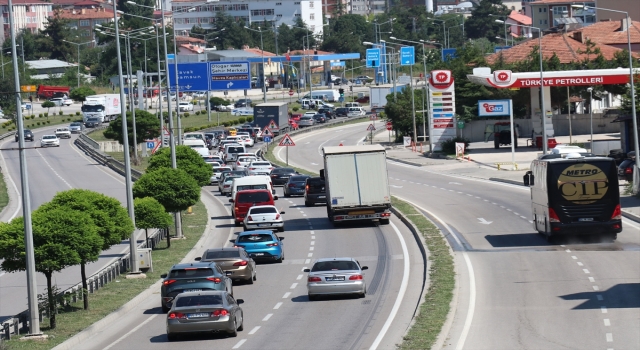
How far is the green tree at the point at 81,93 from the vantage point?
154625mm

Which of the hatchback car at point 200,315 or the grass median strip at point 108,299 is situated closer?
the hatchback car at point 200,315

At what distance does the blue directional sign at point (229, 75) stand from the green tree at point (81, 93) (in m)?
65.9

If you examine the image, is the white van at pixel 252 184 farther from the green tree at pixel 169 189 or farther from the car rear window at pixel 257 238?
the car rear window at pixel 257 238

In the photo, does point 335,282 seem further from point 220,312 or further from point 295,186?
point 295,186

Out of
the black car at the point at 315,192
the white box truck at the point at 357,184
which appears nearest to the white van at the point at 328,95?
the black car at the point at 315,192

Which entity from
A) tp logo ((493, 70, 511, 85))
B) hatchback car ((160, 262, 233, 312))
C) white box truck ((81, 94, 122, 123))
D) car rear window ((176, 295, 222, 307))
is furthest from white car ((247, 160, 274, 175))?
white box truck ((81, 94, 122, 123))

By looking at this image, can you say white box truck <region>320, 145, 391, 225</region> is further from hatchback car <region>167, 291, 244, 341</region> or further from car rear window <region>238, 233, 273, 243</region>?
hatchback car <region>167, 291, 244, 341</region>

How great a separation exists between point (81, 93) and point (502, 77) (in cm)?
8994

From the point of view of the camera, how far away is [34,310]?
23156mm

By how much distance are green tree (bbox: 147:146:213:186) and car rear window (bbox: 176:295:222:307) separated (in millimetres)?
30064

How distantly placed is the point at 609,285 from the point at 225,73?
221 ft

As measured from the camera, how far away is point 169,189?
140 ft


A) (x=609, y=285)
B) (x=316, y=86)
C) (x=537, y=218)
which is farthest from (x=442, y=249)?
(x=316, y=86)

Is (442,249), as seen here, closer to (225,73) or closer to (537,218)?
(537,218)
